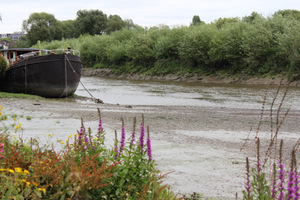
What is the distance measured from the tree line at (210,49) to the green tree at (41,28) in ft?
141

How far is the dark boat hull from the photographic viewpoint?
86.6 feet

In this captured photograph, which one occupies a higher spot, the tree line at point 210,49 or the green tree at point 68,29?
the green tree at point 68,29

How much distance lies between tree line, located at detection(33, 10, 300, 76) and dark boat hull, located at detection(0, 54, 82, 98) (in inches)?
807

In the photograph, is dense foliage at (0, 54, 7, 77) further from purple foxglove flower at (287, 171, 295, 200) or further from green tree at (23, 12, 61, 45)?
green tree at (23, 12, 61, 45)

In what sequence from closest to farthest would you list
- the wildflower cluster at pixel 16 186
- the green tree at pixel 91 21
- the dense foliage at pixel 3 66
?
the wildflower cluster at pixel 16 186, the dense foliage at pixel 3 66, the green tree at pixel 91 21

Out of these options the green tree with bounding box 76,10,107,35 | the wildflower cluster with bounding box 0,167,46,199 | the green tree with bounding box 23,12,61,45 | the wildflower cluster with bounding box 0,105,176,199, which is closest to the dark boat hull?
the wildflower cluster with bounding box 0,105,176,199

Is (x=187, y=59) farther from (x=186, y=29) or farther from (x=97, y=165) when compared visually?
(x=97, y=165)

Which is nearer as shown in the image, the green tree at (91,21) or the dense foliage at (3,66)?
the dense foliage at (3,66)

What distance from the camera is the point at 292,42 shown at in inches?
1714

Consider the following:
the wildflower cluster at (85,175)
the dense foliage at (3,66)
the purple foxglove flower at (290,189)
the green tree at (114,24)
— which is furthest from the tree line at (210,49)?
the green tree at (114,24)

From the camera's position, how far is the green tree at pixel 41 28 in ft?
404

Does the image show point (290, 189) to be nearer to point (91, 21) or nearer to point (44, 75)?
point (44, 75)

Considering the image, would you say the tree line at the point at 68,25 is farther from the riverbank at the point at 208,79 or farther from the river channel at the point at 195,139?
the river channel at the point at 195,139

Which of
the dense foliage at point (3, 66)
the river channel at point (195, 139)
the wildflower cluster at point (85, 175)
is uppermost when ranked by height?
the dense foliage at point (3, 66)
